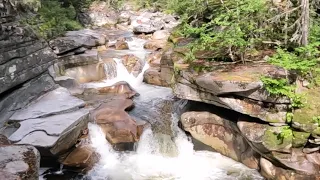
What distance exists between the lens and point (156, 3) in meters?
30.3

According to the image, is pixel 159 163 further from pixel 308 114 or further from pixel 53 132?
pixel 308 114

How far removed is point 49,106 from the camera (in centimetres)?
898

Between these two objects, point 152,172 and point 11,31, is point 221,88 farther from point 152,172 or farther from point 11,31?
point 11,31

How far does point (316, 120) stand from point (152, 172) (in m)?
4.33

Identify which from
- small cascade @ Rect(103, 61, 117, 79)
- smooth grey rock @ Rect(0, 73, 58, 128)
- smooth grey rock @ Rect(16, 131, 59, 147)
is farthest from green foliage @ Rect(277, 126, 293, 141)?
small cascade @ Rect(103, 61, 117, 79)

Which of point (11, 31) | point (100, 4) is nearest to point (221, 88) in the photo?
point (11, 31)

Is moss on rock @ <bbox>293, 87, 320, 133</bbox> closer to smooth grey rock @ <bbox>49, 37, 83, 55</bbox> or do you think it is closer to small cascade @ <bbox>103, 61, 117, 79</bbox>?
small cascade @ <bbox>103, 61, 117, 79</bbox>

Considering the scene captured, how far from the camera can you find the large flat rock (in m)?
8.44

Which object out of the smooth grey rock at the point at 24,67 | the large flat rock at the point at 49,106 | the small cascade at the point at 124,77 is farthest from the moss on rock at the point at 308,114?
the small cascade at the point at 124,77

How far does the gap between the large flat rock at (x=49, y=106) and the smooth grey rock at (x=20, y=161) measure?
9.45 feet

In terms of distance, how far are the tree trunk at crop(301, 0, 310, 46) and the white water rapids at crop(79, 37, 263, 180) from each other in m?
3.70

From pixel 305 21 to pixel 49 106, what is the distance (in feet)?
24.8

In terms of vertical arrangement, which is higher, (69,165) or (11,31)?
(11,31)

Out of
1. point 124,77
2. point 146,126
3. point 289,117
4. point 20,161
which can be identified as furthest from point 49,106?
point 289,117
